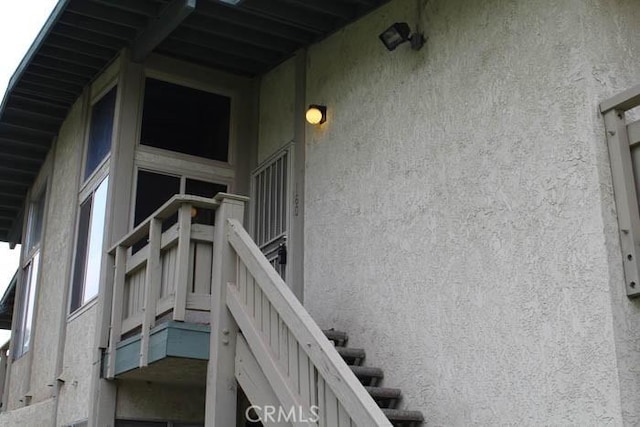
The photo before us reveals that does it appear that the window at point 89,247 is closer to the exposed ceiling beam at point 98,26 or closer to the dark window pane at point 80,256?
the dark window pane at point 80,256

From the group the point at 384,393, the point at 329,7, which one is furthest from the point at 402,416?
the point at 329,7

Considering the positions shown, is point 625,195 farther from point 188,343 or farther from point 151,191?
point 151,191

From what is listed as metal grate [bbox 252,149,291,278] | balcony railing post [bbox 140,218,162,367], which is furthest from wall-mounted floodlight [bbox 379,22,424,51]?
balcony railing post [bbox 140,218,162,367]

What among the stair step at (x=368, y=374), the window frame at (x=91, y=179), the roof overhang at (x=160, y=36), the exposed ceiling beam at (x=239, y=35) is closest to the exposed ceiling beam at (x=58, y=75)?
the roof overhang at (x=160, y=36)

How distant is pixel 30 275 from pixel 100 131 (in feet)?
12.3

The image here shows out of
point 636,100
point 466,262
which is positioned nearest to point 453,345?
point 466,262

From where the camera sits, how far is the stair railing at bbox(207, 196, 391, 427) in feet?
13.3

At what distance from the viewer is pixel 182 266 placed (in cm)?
600

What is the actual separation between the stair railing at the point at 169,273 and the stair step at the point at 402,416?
1606 millimetres

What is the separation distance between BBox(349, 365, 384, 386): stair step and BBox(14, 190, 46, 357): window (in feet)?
20.5

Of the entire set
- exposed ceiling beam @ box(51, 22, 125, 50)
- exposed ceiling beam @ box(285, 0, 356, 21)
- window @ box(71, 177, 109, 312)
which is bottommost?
window @ box(71, 177, 109, 312)

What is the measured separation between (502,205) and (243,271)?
187 centimetres

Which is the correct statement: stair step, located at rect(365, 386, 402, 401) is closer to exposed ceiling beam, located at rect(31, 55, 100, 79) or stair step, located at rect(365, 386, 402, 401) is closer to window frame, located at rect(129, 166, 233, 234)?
window frame, located at rect(129, 166, 233, 234)

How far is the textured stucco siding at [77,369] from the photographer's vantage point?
25.9ft
